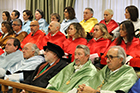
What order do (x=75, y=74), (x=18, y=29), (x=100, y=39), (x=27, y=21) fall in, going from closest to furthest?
(x=75, y=74) < (x=100, y=39) < (x=18, y=29) < (x=27, y=21)

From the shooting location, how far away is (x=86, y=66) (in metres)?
3.17

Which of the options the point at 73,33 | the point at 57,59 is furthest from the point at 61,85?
the point at 73,33

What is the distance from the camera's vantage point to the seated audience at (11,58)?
13.2 feet

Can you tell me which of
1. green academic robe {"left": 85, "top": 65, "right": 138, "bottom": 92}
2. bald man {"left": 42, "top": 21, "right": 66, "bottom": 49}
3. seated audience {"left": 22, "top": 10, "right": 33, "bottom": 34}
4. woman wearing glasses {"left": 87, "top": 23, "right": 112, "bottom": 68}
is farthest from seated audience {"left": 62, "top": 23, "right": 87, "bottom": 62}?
seated audience {"left": 22, "top": 10, "right": 33, "bottom": 34}

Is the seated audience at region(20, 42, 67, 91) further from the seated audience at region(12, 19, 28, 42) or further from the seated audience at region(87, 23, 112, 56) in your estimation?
the seated audience at region(12, 19, 28, 42)

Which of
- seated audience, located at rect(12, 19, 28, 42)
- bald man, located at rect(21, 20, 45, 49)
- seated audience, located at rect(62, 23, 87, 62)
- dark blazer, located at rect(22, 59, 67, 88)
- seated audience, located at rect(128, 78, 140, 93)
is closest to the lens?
seated audience, located at rect(128, 78, 140, 93)

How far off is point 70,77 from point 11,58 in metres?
1.39

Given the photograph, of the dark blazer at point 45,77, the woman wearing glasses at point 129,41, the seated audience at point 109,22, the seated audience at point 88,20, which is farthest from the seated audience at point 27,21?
the woman wearing glasses at point 129,41

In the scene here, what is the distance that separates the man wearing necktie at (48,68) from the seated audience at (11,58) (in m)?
0.52

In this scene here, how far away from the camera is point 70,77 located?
3207 mm

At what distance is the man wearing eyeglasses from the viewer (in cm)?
259

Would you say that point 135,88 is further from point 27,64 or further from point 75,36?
point 75,36

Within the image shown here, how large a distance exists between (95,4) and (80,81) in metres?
4.15

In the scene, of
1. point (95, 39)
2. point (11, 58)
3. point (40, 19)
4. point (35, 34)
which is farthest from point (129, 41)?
point (40, 19)
